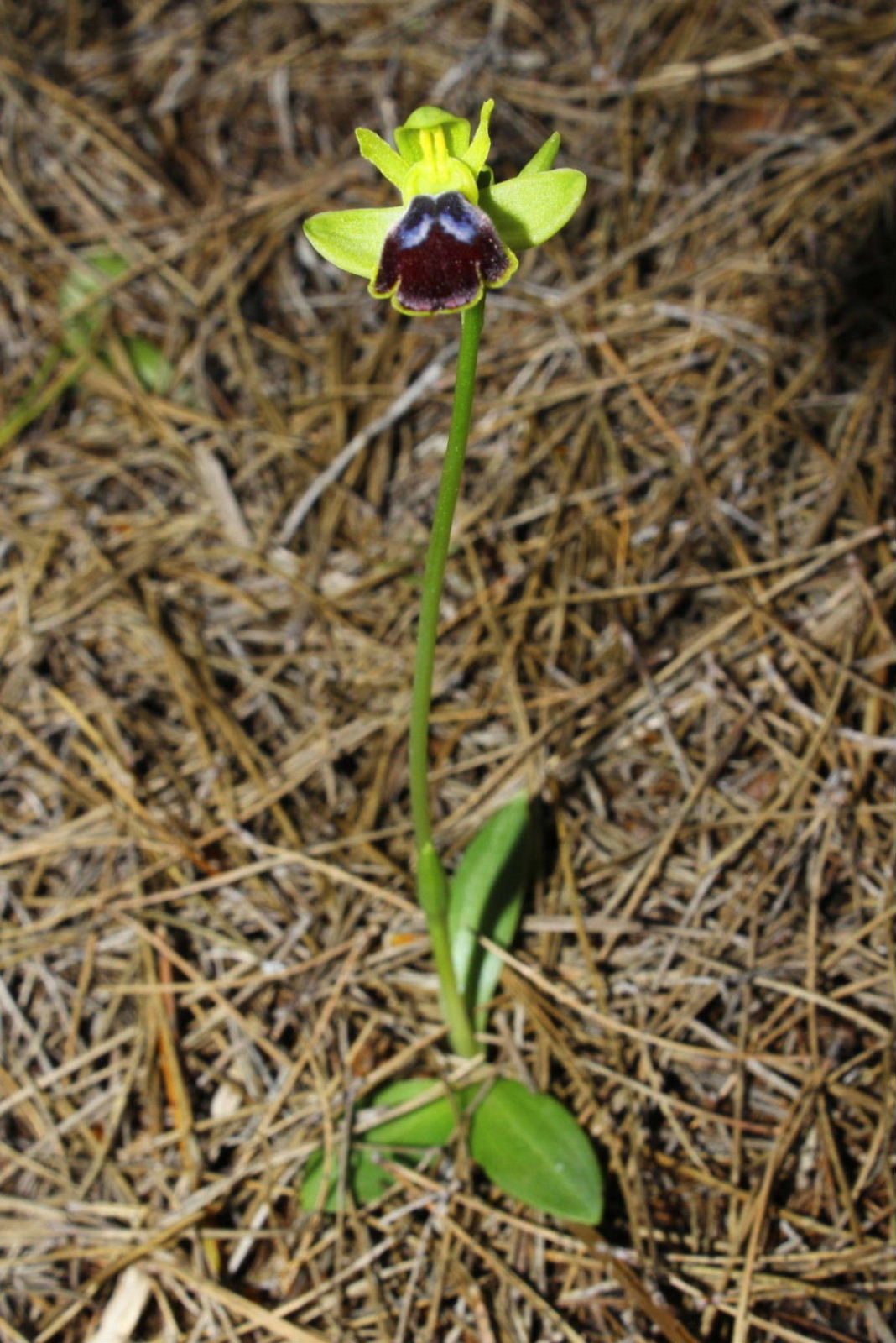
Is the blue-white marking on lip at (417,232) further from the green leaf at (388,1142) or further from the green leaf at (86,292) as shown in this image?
the green leaf at (86,292)

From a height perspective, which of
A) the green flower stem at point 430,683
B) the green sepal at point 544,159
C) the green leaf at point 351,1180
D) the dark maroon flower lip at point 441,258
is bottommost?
the green leaf at point 351,1180

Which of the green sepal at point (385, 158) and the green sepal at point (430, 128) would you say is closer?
the green sepal at point (430, 128)

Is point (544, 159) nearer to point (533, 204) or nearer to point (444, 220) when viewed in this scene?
point (533, 204)

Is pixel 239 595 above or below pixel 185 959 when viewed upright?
above

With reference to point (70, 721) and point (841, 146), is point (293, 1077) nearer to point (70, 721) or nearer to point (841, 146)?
point (70, 721)

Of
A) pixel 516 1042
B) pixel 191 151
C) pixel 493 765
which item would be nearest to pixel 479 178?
pixel 493 765

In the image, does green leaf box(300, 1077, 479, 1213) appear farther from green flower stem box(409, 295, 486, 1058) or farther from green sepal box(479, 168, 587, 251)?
green sepal box(479, 168, 587, 251)

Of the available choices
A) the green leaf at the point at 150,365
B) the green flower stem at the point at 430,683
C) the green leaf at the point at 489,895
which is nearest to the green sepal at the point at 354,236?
the green flower stem at the point at 430,683

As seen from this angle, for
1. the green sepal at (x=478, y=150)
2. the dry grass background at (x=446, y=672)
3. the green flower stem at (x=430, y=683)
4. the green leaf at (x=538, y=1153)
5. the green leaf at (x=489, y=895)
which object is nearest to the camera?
the green flower stem at (x=430, y=683)

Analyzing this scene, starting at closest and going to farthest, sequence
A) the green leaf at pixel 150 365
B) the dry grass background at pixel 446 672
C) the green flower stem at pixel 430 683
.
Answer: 1. the green flower stem at pixel 430 683
2. the dry grass background at pixel 446 672
3. the green leaf at pixel 150 365
